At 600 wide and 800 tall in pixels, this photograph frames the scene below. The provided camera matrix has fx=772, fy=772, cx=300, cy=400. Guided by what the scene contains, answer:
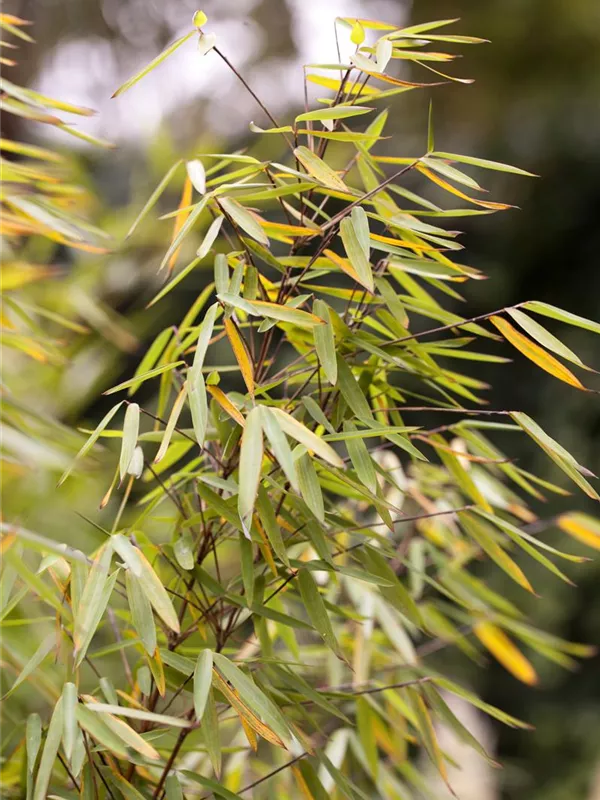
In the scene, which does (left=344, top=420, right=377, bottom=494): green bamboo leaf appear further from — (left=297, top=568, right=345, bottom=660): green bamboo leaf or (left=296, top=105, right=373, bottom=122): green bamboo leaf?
(left=296, top=105, right=373, bottom=122): green bamboo leaf

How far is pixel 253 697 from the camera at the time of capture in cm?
44

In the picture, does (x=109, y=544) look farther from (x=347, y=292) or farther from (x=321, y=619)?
(x=347, y=292)

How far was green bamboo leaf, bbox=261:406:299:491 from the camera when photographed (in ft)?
1.14

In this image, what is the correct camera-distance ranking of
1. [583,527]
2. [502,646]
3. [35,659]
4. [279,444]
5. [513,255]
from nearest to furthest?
[279,444], [35,659], [583,527], [502,646], [513,255]

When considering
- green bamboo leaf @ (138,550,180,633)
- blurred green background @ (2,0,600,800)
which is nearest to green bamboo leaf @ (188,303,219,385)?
green bamboo leaf @ (138,550,180,633)

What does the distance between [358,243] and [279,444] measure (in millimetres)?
143

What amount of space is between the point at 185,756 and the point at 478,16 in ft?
9.70

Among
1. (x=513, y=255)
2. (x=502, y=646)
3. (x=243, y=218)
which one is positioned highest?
(x=243, y=218)

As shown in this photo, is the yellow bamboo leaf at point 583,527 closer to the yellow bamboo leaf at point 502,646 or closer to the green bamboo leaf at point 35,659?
the yellow bamboo leaf at point 502,646

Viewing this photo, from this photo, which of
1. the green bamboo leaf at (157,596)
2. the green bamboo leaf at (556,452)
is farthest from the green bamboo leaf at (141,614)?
the green bamboo leaf at (556,452)

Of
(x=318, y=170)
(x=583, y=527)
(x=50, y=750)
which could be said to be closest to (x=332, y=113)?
(x=318, y=170)

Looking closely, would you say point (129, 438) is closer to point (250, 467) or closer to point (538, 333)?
point (250, 467)

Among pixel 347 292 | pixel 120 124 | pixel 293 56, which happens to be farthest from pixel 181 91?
pixel 347 292

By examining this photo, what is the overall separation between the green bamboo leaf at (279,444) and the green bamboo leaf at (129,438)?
104mm
